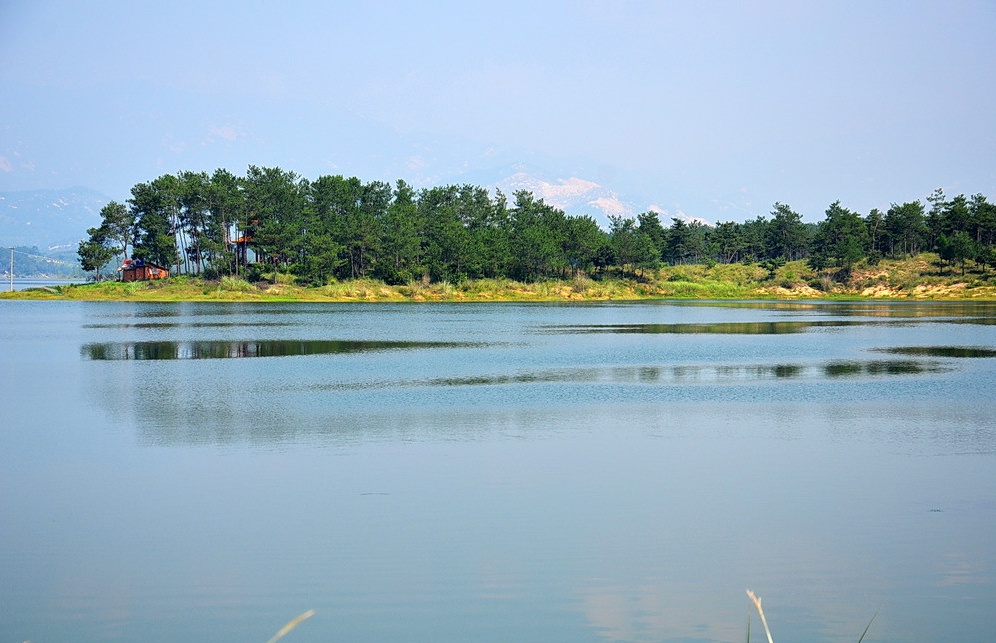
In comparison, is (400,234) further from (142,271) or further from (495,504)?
(495,504)

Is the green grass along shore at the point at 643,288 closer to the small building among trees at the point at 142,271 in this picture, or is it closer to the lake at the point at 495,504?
the small building among trees at the point at 142,271

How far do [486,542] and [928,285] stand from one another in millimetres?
119094

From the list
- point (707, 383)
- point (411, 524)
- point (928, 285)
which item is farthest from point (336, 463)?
point (928, 285)

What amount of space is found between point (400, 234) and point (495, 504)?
91.0 m

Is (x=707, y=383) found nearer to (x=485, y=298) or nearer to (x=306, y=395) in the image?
(x=306, y=395)

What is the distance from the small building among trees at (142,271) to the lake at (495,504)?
7873 centimetres

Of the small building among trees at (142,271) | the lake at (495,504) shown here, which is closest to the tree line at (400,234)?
the small building among trees at (142,271)

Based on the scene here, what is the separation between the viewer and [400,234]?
10369 centimetres

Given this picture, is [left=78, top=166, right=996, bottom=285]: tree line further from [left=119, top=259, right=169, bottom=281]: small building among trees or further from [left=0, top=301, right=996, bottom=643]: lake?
[left=0, top=301, right=996, bottom=643]: lake

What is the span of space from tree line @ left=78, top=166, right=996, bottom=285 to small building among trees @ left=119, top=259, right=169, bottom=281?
40.6 inches

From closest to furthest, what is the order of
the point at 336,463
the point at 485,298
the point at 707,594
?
1. the point at 707,594
2. the point at 336,463
3. the point at 485,298

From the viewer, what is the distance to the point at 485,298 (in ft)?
361

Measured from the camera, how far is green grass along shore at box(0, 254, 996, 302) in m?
100

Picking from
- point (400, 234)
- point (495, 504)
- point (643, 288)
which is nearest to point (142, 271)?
point (400, 234)
